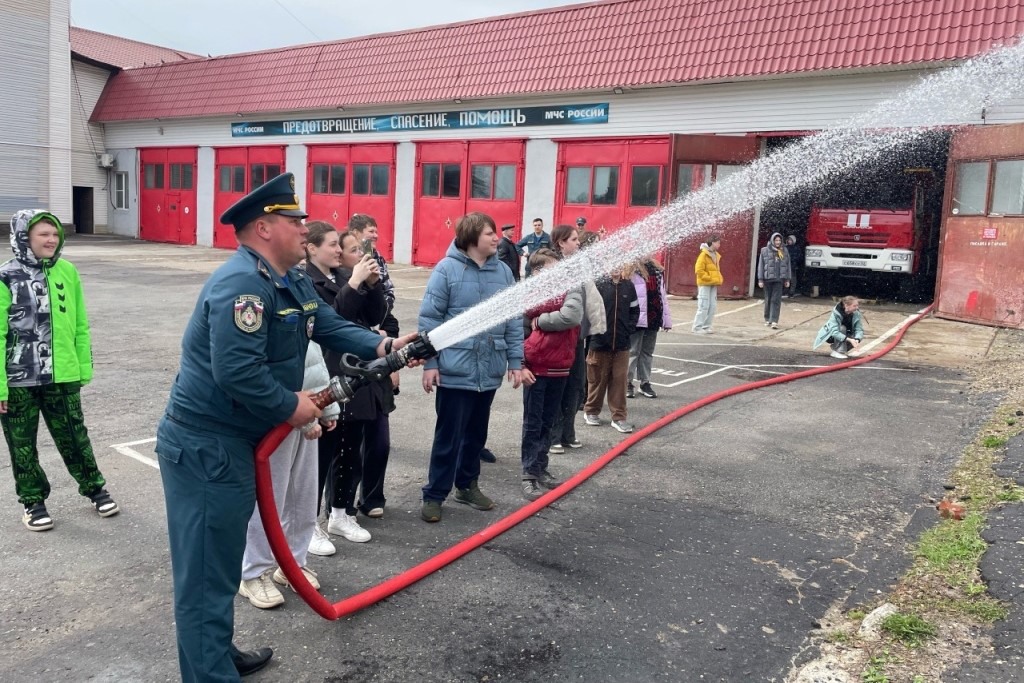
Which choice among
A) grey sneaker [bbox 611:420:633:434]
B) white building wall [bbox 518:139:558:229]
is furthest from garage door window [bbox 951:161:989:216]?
grey sneaker [bbox 611:420:633:434]

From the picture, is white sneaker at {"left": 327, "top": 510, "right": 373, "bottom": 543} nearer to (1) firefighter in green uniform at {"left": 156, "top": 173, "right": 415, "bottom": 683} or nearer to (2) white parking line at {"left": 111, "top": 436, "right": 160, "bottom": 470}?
(1) firefighter in green uniform at {"left": 156, "top": 173, "right": 415, "bottom": 683}

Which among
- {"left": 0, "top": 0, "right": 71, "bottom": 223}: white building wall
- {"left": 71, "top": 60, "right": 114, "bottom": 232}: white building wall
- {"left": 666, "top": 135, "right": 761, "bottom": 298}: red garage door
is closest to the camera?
{"left": 666, "top": 135, "right": 761, "bottom": 298}: red garage door

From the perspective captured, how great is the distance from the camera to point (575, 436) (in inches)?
298

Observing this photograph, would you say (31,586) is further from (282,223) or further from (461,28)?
(461,28)

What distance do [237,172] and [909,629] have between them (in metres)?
29.2

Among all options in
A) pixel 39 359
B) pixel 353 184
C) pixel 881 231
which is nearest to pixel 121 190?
pixel 353 184

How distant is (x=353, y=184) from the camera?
1046 inches

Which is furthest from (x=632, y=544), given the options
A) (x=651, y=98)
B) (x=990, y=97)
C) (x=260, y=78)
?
(x=260, y=78)

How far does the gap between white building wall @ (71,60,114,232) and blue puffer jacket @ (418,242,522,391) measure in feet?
112

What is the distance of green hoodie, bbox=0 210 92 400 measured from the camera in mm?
5012

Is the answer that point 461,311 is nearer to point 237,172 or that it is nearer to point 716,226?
point 716,226

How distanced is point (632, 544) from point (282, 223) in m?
2.99

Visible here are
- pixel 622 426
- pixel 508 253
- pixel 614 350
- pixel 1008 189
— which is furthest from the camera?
pixel 1008 189

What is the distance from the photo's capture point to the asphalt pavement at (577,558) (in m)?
3.78
